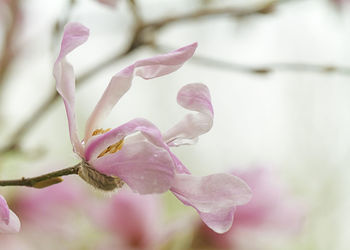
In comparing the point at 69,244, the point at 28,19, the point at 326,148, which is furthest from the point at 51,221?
the point at 326,148

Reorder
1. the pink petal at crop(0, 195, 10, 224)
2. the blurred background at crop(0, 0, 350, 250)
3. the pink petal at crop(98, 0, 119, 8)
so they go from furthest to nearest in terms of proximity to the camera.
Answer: the blurred background at crop(0, 0, 350, 250) → the pink petal at crop(98, 0, 119, 8) → the pink petal at crop(0, 195, 10, 224)

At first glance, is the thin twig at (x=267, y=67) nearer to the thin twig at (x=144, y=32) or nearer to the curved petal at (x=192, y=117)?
the thin twig at (x=144, y=32)

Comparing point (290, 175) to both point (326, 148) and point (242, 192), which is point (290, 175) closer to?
point (326, 148)

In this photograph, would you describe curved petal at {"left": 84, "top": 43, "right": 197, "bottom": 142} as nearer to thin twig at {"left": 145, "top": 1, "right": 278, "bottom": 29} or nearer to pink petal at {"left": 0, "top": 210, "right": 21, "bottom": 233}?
pink petal at {"left": 0, "top": 210, "right": 21, "bottom": 233}

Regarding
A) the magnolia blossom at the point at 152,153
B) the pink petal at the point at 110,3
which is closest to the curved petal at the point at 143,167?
the magnolia blossom at the point at 152,153

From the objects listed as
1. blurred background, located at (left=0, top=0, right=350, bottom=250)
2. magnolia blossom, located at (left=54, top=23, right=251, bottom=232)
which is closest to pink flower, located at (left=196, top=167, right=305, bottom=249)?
blurred background, located at (left=0, top=0, right=350, bottom=250)

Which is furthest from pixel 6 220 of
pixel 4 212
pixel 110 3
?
pixel 110 3

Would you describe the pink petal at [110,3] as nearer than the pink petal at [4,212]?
No
